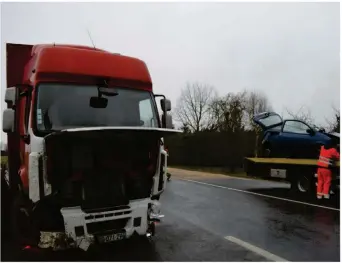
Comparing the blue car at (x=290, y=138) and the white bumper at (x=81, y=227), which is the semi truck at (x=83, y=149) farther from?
the blue car at (x=290, y=138)

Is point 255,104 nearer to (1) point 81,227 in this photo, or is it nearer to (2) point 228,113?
(2) point 228,113

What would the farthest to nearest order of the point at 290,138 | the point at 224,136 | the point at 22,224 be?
1. the point at 224,136
2. the point at 290,138
3. the point at 22,224

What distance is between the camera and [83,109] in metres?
5.36

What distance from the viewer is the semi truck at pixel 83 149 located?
15.9 ft

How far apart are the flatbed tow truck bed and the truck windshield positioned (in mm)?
6395

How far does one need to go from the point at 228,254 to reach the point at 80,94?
2.97 metres

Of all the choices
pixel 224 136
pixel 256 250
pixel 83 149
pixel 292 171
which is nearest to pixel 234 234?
pixel 256 250

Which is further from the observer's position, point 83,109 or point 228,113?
point 228,113

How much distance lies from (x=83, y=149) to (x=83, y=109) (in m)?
0.63

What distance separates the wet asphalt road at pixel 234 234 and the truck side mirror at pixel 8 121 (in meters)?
1.68

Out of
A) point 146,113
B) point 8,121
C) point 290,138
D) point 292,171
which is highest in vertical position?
point 146,113

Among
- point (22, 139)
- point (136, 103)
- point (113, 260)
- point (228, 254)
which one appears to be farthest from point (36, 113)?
point (228, 254)

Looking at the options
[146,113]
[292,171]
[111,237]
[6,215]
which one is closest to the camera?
[111,237]

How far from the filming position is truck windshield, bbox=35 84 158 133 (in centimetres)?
515
